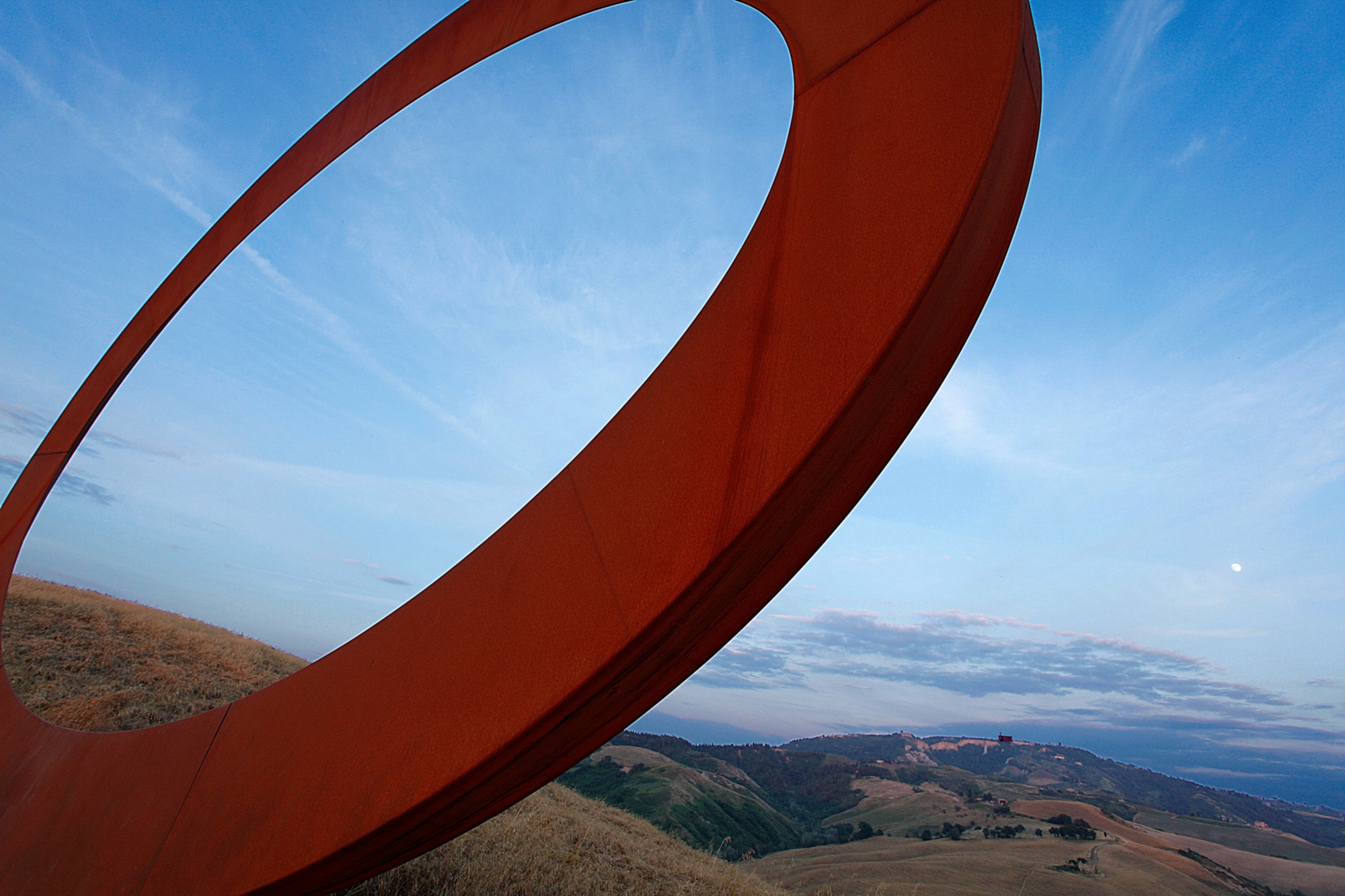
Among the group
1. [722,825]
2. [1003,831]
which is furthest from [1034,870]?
[722,825]

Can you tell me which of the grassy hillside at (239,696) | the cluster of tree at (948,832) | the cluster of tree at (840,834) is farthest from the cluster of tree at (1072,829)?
the grassy hillside at (239,696)

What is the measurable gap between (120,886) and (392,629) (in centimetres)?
215

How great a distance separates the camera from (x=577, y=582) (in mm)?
2770

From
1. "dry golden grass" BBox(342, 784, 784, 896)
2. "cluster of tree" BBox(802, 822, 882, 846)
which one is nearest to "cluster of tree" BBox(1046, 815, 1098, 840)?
"cluster of tree" BBox(802, 822, 882, 846)

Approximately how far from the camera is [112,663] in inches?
444

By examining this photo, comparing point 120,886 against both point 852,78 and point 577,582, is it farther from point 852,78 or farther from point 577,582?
point 852,78

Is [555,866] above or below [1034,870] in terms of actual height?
above

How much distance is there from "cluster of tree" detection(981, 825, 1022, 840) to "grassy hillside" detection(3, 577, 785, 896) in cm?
1794

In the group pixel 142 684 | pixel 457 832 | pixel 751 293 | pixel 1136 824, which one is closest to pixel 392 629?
pixel 457 832

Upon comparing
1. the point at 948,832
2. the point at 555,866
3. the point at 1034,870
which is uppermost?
the point at 555,866

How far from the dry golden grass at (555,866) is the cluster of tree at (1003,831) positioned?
19508 mm

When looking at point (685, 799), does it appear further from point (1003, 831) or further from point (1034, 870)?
point (1034, 870)

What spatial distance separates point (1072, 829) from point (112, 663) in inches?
1197

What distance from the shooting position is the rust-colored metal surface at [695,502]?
2338mm
